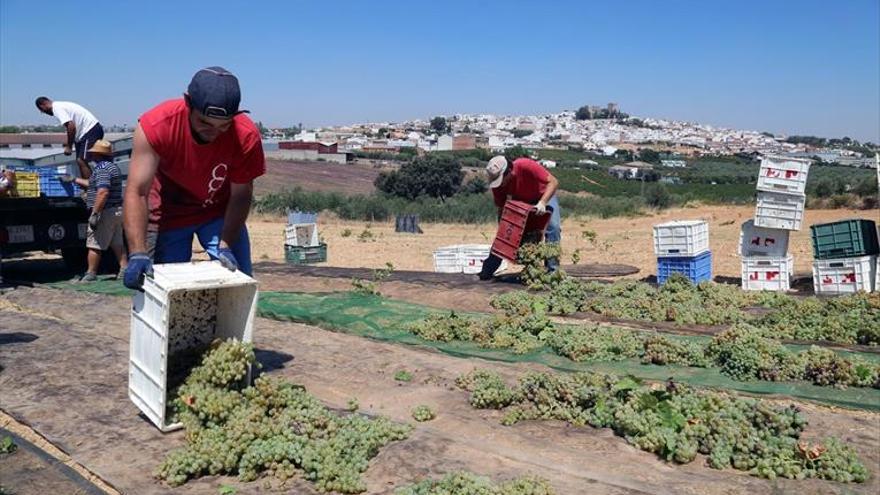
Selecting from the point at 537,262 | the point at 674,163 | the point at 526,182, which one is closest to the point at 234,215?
the point at 537,262

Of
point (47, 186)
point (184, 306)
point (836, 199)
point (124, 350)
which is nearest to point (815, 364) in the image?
point (184, 306)

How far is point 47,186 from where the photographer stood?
1067 cm

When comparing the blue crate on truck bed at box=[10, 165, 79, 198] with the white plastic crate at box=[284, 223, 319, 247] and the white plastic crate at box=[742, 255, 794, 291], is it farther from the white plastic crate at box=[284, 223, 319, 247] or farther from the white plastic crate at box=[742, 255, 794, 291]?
the white plastic crate at box=[742, 255, 794, 291]

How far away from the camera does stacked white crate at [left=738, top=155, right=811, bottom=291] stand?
11.0 m

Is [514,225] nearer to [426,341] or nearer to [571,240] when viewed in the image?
[426,341]

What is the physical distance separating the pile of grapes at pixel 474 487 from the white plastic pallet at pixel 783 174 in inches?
348

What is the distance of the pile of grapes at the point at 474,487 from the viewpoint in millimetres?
3500

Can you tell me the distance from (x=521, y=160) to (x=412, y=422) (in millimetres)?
5796

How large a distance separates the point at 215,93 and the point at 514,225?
236 inches

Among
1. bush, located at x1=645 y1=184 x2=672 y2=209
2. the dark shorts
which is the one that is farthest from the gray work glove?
bush, located at x1=645 y1=184 x2=672 y2=209

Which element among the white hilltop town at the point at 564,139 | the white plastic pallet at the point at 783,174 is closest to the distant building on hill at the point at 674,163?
the white hilltop town at the point at 564,139

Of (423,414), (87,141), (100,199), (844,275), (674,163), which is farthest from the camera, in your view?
(674,163)

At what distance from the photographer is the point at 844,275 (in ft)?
33.2

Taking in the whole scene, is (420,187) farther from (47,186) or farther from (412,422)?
(412,422)
